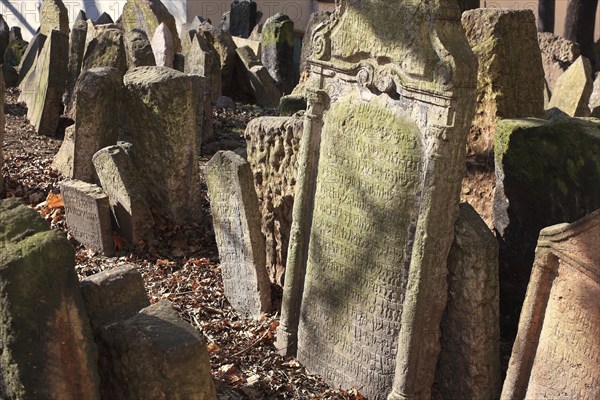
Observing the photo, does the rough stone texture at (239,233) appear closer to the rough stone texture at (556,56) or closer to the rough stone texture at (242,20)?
the rough stone texture at (556,56)

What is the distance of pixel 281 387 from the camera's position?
4.78 m

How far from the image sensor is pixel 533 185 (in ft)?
16.2

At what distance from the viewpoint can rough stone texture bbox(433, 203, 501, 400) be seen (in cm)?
428

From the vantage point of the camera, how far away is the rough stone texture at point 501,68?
564 cm

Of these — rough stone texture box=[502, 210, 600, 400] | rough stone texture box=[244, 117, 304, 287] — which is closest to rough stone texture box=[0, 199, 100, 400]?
rough stone texture box=[502, 210, 600, 400]

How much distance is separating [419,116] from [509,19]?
6.12 ft

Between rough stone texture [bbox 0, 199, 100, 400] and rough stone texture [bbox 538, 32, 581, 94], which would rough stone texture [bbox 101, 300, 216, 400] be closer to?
rough stone texture [bbox 0, 199, 100, 400]

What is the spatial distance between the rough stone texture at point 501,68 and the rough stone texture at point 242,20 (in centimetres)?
1170

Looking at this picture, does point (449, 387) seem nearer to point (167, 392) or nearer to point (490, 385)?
point (490, 385)

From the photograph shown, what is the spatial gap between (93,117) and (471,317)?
3.99 meters

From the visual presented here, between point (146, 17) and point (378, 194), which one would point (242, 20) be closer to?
point (146, 17)

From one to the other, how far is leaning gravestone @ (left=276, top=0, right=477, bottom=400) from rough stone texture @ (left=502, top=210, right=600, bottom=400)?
486 millimetres

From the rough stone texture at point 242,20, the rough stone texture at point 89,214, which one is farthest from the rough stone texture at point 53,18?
the rough stone texture at point 89,214

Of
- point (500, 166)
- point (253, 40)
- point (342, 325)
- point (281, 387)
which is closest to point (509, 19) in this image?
point (500, 166)
